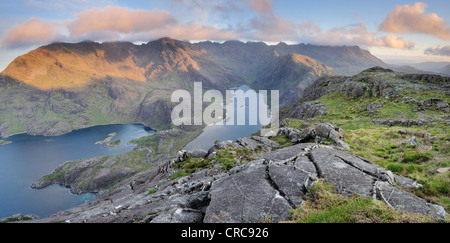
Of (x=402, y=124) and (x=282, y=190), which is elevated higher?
(x=282, y=190)

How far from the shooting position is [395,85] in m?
Result: 60.2

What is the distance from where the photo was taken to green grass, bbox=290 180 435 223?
23.5ft

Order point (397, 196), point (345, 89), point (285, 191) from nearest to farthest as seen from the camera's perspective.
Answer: point (397, 196)
point (285, 191)
point (345, 89)

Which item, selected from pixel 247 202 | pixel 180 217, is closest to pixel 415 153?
pixel 247 202

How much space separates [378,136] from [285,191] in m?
24.8

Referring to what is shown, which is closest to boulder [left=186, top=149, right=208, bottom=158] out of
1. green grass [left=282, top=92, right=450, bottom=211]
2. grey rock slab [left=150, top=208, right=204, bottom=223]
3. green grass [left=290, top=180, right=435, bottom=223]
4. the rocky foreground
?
green grass [left=282, top=92, right=450, bottom=211]

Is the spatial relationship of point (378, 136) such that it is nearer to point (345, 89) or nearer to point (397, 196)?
point (397, 196)

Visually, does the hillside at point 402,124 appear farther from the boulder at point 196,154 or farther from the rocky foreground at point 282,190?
the boulder at point 196,154

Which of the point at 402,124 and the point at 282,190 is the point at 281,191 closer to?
the point at 282,190

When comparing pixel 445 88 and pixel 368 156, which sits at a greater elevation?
pixel 445 88

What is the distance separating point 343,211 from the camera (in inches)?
305

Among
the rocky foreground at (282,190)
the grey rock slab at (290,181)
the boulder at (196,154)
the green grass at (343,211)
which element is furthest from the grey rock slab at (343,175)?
the boulder at (196,154)
